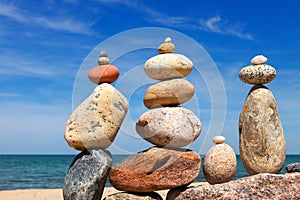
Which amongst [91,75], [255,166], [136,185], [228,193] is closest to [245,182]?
[228,193]

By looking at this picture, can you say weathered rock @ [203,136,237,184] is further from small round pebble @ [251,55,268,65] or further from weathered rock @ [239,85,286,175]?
small round pebble @ [251,55,268,65]

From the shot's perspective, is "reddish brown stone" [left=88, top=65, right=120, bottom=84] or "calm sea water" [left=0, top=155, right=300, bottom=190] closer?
"reddish brown stone" [left=88, top=65, right=120, bottom=84]

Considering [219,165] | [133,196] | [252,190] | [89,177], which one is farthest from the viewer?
[219,165]

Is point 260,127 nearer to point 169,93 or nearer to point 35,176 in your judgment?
point 169,93

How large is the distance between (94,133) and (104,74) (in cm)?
124

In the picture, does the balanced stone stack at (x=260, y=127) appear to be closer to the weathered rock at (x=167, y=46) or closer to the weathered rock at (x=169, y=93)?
the weathered rock at (x=169, y=93)

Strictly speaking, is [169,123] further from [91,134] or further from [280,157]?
[280,157]

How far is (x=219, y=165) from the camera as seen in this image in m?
8.23

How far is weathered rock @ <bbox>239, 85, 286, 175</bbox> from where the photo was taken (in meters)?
8.30

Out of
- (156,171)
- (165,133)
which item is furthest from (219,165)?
(156,171)

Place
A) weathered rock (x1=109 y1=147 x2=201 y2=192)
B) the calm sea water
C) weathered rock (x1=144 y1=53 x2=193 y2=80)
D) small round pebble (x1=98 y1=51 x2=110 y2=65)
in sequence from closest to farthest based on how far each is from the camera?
weathered rock (x1=109 y1=147 x2=201 y2=192), weathered rock (x1=144 y1=53 x2=193 y2=80), small round pebble (x1=98 y1=51 x2=110 y2=65), the calm sea water

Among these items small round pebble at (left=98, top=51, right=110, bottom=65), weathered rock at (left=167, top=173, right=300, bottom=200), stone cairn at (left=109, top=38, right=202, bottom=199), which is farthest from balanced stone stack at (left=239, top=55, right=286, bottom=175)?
small round pebble at (left=98, top=51, right=110, bottom=65)

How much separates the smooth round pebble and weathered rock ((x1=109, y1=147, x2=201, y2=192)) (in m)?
0.68

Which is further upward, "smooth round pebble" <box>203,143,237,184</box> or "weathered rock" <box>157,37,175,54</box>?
"weathered rock" <box>157,37,175,54</box>
